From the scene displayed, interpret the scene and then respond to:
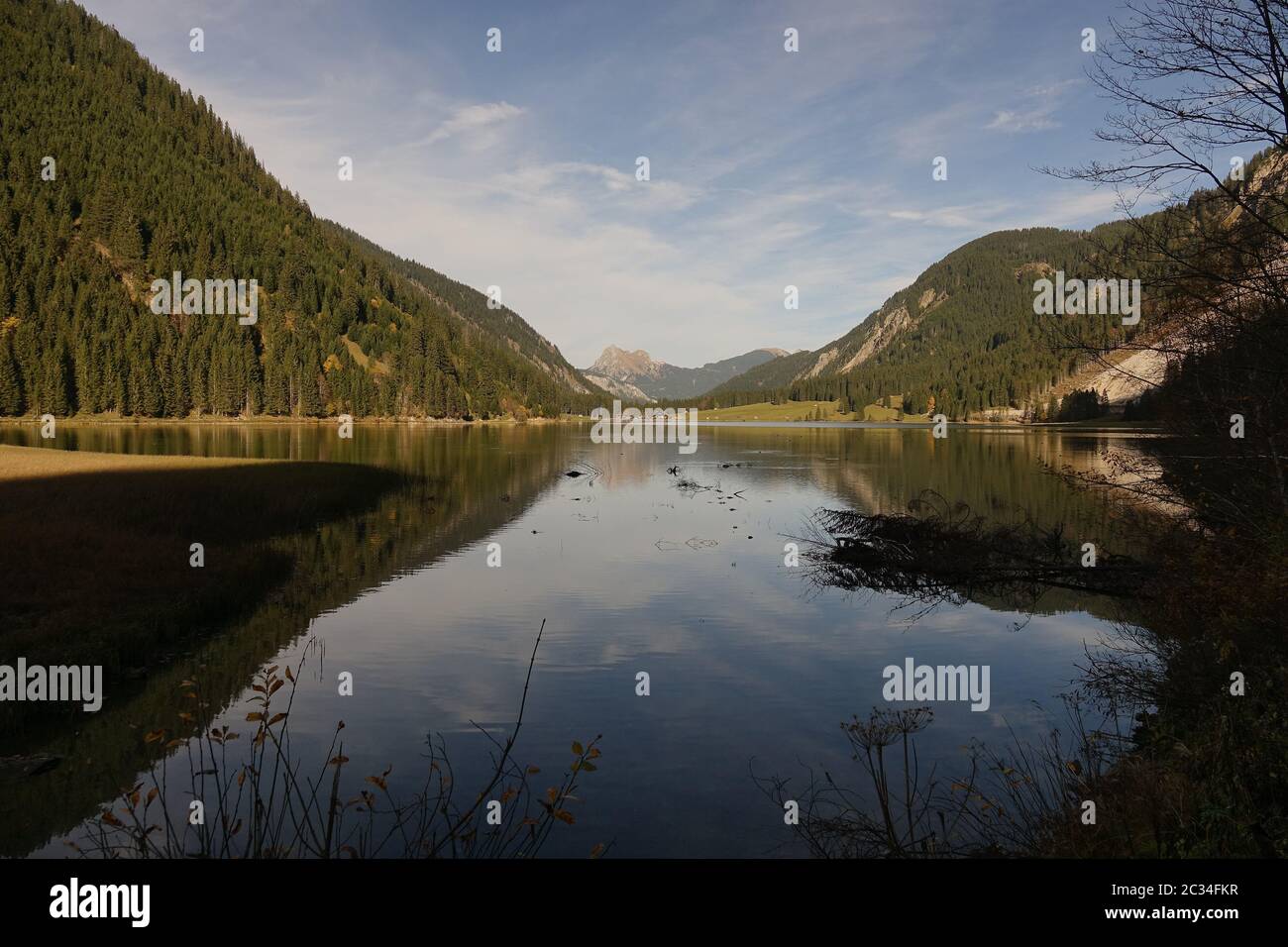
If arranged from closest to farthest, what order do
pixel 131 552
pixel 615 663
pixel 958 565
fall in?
pixel 615 663
pixel 131 552
pixel 958 565

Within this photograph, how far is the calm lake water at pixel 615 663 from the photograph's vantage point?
10.9m

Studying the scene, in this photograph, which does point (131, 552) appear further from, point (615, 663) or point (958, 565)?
point (958, 565)

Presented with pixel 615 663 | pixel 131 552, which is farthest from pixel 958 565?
pixel 131 552

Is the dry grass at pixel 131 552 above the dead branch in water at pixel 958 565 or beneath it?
above

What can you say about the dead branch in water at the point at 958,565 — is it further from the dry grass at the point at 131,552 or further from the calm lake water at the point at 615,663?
the dry grass at the point at 131,552

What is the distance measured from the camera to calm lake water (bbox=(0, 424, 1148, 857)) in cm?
1086

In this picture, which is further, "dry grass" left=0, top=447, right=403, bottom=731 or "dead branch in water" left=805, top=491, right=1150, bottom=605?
"dead branch in water" left=805, top=491, right=1150, bottom=605

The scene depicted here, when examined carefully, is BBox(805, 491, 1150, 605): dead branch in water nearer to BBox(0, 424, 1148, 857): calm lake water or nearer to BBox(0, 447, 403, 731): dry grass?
BBox(0, 424, 1148, 857): calm lake water

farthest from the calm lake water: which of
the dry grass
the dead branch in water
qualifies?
the dead branch in water

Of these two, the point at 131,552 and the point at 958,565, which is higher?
the point at 131,552

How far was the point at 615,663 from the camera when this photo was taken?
17078 mm

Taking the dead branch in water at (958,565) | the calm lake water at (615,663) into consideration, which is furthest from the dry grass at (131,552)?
the dead branch in water at (958,565)
